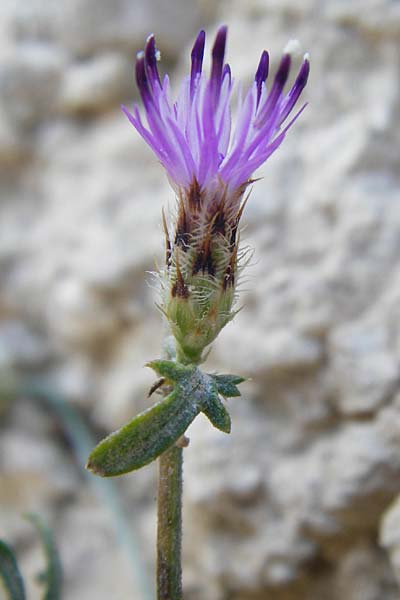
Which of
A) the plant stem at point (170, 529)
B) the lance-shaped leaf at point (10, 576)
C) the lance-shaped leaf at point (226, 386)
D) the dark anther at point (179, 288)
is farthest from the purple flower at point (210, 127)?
the lance-shaped leaf at point (10, 576)

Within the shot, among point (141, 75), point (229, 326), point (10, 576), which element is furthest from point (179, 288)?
point (229, 326)

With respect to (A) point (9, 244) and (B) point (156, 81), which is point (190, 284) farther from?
(A) point (9, 244)

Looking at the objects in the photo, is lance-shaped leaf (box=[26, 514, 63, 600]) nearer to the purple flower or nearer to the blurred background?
the blurred background

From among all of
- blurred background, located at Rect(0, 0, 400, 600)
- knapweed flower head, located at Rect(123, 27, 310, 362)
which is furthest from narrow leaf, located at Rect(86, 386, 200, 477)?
blurred background, located at Rect(0, 0, 400, 600)

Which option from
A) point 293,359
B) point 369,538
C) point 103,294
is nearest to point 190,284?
point 293,359

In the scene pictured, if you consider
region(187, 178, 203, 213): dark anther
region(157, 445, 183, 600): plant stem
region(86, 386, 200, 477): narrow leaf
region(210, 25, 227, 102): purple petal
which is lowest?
region(157, 445, 183, 600): plant stem

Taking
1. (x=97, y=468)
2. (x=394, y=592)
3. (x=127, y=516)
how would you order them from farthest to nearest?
(x=127, y=516) < (x=394, y=592) < (x=97, y=468)
